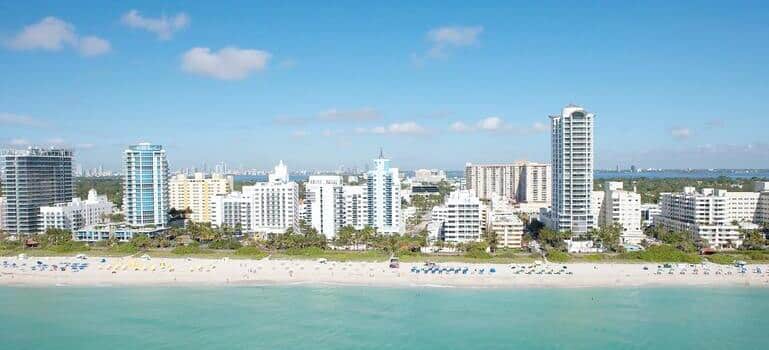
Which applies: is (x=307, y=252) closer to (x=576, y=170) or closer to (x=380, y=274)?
(x=380, y=274)

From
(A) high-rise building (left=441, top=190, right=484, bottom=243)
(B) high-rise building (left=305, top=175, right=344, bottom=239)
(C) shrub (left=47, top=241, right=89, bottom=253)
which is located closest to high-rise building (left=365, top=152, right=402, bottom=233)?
(B) high-rise building (left=305, top=175, right=344, bottom=239)

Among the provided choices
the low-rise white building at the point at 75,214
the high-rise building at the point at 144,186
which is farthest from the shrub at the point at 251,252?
the low-rise white building at the point at 75,214

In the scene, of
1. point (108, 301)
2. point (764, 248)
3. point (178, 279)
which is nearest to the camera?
point (108, 301)

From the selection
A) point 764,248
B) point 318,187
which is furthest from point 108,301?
point 764,248

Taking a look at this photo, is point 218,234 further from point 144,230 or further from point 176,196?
point 176,196

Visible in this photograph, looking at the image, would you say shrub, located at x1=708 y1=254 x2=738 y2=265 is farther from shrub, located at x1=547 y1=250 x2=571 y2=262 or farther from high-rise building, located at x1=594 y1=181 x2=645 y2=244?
shrub, located at x1=547 y1=250 x2=571 y2=262

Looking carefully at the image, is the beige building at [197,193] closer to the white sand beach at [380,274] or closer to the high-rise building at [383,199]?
the high-rise building at [383,199]
